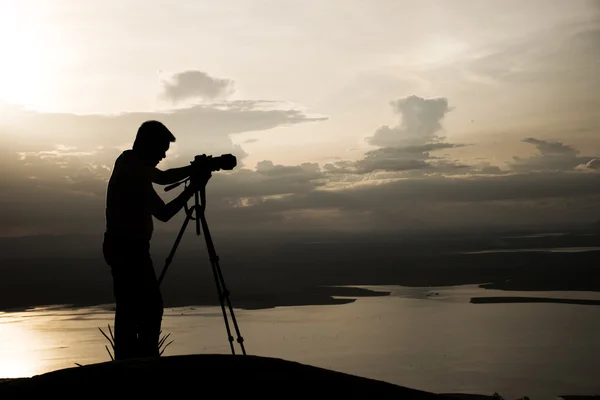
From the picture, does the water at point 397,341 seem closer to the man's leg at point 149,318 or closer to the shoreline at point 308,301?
the shoreline at point 308,301

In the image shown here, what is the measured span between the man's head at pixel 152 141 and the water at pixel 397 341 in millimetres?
20067

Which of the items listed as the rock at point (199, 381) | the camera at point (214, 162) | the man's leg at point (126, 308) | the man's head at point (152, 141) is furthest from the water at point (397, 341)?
the rock at point (199, 381)

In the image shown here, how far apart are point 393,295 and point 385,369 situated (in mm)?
20410

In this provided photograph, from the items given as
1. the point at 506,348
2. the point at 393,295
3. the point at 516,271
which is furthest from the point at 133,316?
the point at 516,271

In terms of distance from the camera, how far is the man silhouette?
5969mm

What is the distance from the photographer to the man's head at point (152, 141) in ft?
19.9

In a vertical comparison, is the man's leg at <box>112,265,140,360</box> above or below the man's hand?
below

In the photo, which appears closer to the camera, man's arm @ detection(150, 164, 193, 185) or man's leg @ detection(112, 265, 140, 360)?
man's leg @ detection(112, 265, 140, 360)

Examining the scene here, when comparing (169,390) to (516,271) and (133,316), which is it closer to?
(133,316)

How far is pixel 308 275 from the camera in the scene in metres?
65.7

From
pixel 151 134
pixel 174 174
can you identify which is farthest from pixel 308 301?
pixel 151 134

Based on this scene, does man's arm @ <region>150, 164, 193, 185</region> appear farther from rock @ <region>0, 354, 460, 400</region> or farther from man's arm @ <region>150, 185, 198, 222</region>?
rock @ <region>0, 354, 460, 400</region>

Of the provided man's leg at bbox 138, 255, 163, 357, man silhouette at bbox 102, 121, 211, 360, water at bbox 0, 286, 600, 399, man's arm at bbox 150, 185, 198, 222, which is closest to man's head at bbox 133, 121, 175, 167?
man silhouette at bbox 102, 121, 211, 360

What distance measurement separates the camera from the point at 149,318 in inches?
236
